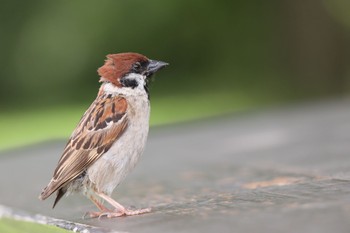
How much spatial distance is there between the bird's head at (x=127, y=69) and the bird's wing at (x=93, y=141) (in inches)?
3.6

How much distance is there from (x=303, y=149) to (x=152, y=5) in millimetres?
10604

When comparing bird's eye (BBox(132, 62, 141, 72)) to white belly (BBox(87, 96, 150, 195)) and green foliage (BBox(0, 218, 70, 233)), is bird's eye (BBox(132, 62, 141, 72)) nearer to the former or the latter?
white belly (BBox(87, 96, 150, 195))

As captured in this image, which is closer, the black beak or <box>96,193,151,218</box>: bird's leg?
<box>96,193,151,218</box>: bird's leg

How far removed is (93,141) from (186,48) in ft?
41.5

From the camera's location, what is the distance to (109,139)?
127 inches

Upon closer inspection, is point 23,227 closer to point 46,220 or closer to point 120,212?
point 46,220

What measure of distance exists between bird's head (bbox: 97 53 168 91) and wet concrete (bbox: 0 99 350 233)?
47cm

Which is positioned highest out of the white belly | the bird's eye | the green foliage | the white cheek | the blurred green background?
the blurred green background

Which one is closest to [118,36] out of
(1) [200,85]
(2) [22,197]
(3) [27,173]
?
(1) [200,85]

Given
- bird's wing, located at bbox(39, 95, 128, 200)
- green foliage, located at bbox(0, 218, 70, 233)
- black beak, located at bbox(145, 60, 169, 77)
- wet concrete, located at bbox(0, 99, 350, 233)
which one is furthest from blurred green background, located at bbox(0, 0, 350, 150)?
green foliage, located at bbox(0, 218, 70, 233)

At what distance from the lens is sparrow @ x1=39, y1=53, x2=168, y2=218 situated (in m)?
3.21

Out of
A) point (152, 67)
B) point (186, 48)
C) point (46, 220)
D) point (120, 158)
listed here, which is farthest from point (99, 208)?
point (186, 48)

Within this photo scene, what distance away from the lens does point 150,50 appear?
1525cm

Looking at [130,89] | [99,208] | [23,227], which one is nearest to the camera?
[23,227]
